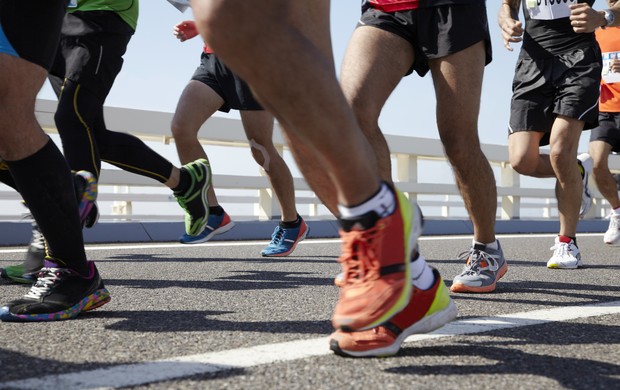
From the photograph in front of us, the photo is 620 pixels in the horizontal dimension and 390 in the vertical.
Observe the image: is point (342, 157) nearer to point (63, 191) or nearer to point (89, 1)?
point (63, 191)

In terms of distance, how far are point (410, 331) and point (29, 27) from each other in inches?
53.8

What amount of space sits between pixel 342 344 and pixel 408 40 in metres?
1.65

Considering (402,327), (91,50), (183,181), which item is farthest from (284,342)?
(183,181)

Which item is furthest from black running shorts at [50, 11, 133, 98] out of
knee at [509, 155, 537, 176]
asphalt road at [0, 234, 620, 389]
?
knee at [509, 155, 537, 176]

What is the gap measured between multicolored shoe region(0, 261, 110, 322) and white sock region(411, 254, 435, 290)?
1.07 m

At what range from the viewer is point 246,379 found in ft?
5.16

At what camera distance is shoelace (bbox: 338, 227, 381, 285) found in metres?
1.71

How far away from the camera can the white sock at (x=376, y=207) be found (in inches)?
67.5

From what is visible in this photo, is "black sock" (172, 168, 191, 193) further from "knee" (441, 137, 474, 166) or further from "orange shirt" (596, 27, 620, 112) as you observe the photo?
"orange shirt" (596, 27, 620, 112)

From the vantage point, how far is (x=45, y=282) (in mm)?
2416

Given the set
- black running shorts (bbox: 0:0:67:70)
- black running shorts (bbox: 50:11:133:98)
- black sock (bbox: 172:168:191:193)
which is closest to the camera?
black running shorts (bbox: 0:0:67:70)

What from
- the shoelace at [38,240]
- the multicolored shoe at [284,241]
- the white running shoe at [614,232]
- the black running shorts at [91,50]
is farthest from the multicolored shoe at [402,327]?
the white running shoe at [614,232]

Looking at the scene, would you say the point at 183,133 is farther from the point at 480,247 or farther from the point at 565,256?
the point at 565,256

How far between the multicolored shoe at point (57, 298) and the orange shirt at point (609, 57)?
5459 mm
